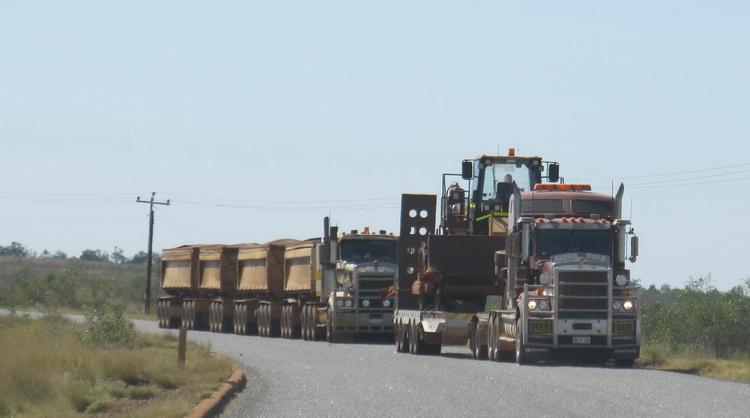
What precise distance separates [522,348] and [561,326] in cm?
89

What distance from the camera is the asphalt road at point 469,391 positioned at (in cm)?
1567

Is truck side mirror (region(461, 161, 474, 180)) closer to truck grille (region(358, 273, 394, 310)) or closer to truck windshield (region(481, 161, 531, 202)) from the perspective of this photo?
truck windshield (region(481, 161, 531, 202))

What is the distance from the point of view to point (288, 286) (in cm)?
4316

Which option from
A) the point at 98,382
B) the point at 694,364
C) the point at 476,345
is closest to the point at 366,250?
the point at 476,345

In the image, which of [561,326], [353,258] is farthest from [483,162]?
[353,258]

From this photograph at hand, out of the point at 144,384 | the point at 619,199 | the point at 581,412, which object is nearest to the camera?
the point at 581,412

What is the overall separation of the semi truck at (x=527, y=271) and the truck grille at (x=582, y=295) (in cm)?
2

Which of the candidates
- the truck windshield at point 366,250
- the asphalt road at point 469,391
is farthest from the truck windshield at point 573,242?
the truck windshield at point 366,250

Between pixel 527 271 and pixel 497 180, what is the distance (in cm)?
390

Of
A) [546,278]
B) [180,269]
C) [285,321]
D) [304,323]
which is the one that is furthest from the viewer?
[180,269]

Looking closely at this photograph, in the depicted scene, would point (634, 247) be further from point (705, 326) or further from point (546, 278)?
point (705, 326)

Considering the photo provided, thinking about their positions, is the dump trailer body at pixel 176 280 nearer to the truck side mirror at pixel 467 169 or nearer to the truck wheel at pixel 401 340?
the truck wheel at pixel 401 340

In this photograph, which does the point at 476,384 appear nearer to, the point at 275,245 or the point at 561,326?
the point at 561,326

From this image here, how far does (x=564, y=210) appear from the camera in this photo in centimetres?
2633
